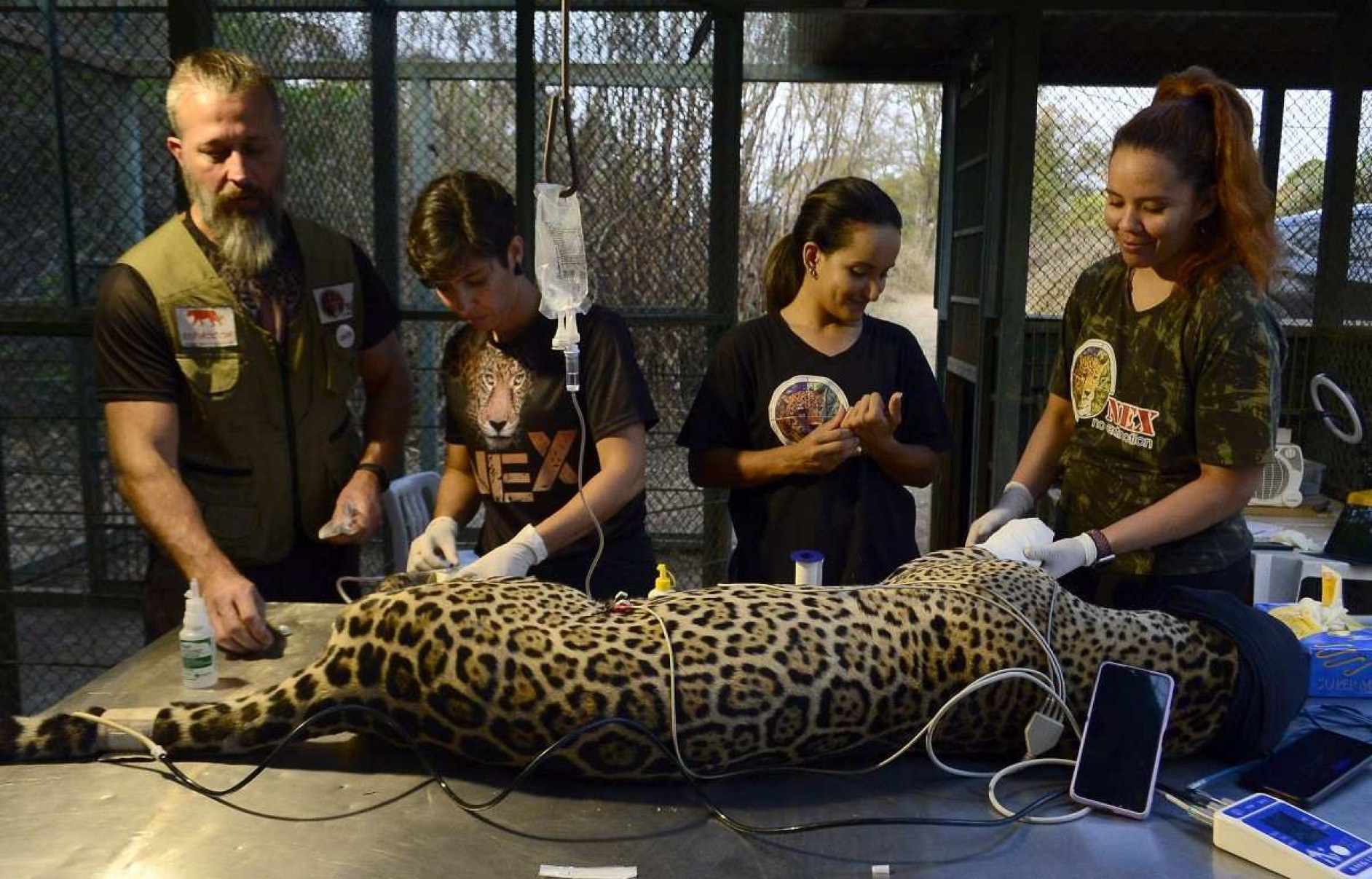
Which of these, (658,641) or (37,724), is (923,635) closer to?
(658,641)

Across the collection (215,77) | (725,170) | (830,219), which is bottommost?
(830,219)

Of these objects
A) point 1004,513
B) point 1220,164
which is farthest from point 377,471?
point 1220,164

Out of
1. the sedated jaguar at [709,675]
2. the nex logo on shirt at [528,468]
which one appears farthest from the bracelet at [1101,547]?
the nex logo on shirt at [528,468]

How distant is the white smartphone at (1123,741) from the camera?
1491mm

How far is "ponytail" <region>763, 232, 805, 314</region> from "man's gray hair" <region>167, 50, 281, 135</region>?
120 cm

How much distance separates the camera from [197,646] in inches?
72.4

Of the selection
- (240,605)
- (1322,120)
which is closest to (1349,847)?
(240,605)

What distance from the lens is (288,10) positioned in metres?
3.85

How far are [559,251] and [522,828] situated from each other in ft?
2.93

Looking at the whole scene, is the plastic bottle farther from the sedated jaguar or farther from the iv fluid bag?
the iv fluid bag

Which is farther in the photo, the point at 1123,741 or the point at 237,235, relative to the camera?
the point at 237,235

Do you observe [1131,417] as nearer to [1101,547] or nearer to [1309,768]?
[1101,547]

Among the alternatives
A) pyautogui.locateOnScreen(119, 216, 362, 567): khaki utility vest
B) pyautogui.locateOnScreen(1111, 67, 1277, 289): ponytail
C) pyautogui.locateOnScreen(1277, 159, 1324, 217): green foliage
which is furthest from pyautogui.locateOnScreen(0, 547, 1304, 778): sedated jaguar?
pyautogui.locateOnScreen(1277, 159, 1324, 217): green foliage

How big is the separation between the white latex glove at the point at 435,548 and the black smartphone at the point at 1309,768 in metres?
1.45
